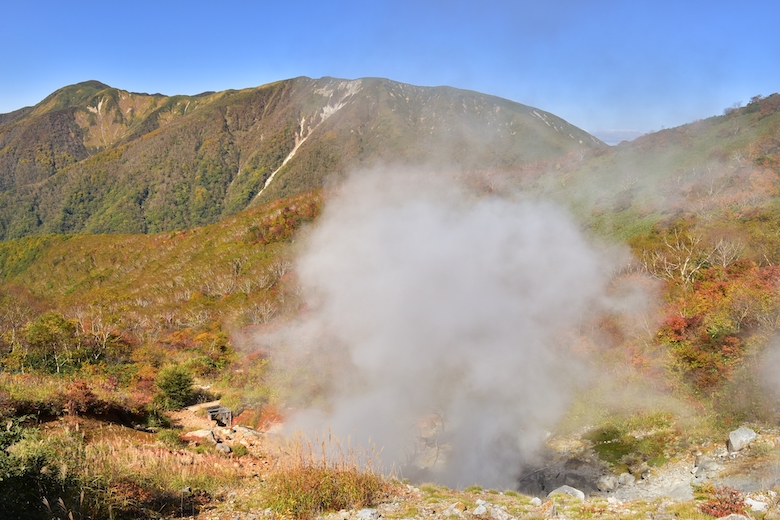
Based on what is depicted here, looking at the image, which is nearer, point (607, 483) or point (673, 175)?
point (607, 483)

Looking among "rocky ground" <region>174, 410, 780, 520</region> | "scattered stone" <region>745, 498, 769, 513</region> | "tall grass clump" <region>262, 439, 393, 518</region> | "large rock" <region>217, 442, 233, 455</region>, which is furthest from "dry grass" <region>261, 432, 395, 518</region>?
"scattered stone" <region>745, 498, 769, 513</region>

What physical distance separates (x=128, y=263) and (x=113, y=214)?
400ft

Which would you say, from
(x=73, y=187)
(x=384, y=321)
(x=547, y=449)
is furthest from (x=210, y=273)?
(x=73, y=187)

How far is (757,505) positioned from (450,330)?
974 centimetres

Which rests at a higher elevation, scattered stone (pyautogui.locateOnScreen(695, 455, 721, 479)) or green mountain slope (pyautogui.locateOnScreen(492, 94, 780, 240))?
green mountain slope (pyautogui.locateOnScreen(492, 94, 780, 240))

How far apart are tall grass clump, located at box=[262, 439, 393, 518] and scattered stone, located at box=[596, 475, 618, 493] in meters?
6.38

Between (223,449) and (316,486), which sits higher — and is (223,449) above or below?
below

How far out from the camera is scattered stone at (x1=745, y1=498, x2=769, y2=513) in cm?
587

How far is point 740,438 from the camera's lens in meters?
10.3

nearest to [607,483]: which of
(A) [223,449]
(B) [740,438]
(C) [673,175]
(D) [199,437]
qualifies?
(B) [740,438]

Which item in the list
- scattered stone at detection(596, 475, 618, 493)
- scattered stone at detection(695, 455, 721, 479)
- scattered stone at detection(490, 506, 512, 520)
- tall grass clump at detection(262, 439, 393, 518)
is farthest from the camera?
scattered stone at detection(596, 475, 618, 493)

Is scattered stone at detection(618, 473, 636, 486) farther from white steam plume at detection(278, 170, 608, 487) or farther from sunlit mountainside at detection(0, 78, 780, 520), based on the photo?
white steam plume at detection(278, 170, 608, 487)

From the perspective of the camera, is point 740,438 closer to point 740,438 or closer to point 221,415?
point 740,438

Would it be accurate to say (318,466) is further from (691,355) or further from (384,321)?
(691,355)
